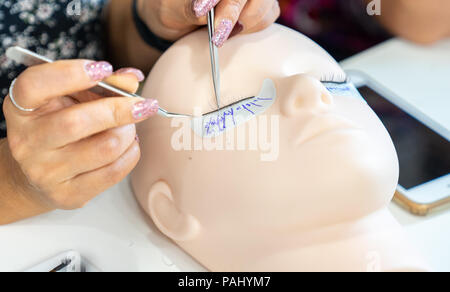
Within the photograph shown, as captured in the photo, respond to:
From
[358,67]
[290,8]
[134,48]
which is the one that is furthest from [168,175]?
[290,8]

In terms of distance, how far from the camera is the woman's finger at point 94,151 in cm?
61

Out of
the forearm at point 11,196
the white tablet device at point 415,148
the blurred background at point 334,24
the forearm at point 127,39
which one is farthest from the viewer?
the blurred background at point 334,24

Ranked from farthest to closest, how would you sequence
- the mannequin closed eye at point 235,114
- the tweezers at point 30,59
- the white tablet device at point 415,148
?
1. the white tablet device at point 415,148
2. the mannequin closed eye at point 235,114
3. the tweezers at point 30,59

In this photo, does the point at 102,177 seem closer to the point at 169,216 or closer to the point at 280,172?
the point at 169,216

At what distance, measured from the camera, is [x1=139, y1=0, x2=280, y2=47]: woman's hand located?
673 millimetres

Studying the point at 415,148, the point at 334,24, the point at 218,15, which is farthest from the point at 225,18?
the point at 334,24

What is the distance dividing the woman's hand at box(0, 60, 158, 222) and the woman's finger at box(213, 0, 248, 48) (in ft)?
0.41

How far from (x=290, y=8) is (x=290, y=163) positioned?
1.02 m

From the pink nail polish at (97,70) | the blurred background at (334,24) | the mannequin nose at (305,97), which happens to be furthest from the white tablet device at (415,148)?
the pink nail polish at (97,70)

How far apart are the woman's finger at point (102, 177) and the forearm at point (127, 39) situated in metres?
0.41

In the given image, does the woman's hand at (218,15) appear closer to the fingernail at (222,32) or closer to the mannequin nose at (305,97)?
the fingernail at (222,32)

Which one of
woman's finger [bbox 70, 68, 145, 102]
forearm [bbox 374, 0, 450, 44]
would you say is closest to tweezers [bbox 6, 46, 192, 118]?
woman's finger [bbox 70, 68, 145, 102]

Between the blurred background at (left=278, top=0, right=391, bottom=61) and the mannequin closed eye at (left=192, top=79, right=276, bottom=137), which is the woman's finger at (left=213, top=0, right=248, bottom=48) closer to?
the mannequin closed eye at (left=192, top=79, right=276, bottom=137)
